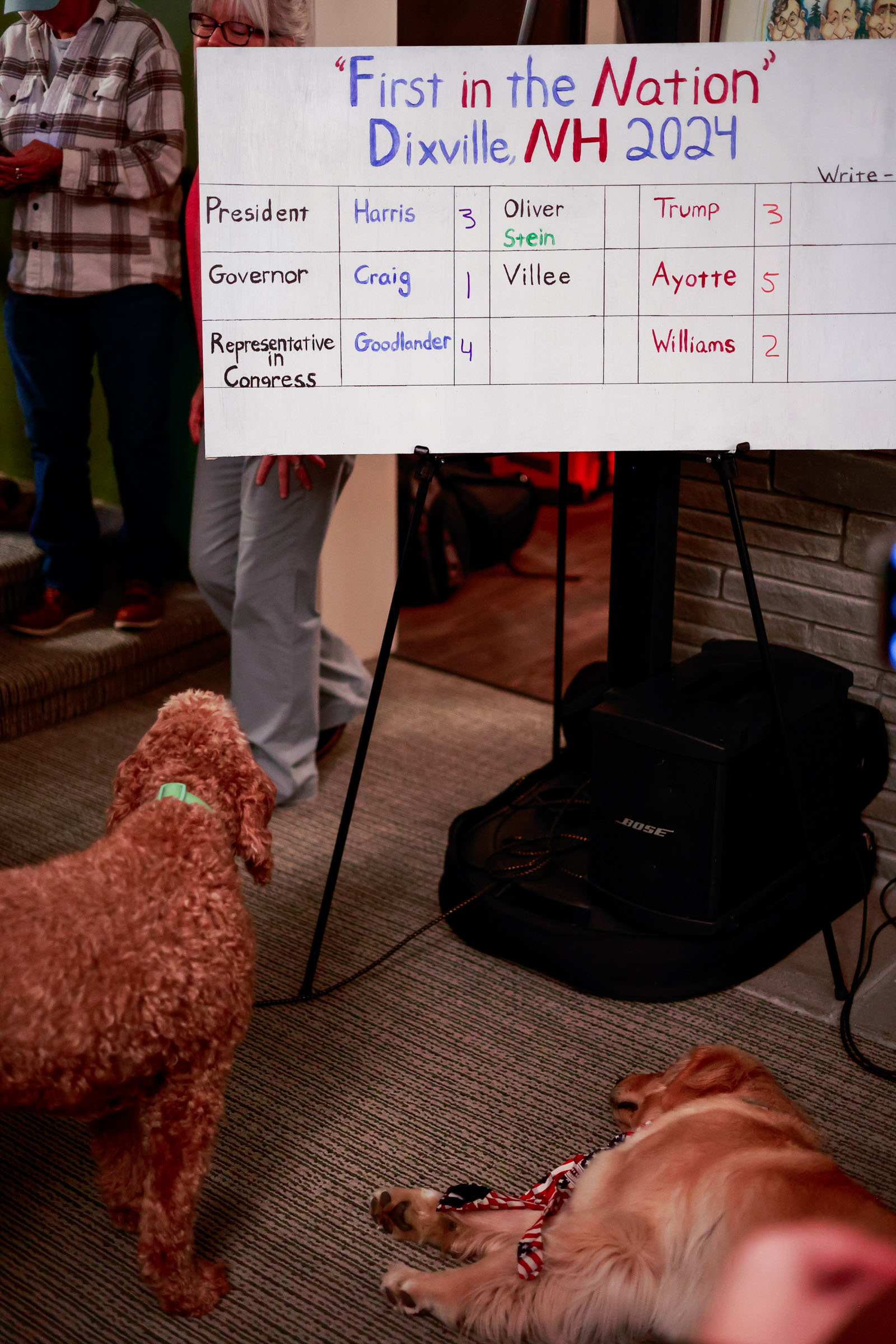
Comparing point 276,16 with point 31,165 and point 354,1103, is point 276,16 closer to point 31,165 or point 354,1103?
point 31,165

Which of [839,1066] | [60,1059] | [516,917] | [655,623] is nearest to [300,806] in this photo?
[516,917]

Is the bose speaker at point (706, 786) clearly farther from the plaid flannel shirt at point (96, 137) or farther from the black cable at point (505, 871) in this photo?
the plaid flannel shirt at point (96, 137)

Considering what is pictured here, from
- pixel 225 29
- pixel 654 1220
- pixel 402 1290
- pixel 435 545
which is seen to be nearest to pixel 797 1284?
pixel 654 1220

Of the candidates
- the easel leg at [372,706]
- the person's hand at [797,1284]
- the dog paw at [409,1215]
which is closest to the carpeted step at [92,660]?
the easel leg at [372,706]

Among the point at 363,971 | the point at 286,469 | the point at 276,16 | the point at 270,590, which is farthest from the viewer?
the point at 270,590

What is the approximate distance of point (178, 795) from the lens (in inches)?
55.8

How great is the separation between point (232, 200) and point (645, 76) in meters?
0.57

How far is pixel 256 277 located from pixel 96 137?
4.53 ft

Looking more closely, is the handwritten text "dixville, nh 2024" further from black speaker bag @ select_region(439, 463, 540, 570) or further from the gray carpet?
black speaker bag @ select_region(439, 463, 540, 570)

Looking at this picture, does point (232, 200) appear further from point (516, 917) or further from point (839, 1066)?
point (839, 1066)

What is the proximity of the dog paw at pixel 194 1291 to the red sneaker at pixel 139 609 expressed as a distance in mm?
1892

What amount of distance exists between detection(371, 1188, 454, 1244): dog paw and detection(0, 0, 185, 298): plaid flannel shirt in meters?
2.14

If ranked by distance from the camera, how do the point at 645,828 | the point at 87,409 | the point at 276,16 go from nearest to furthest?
the point at 645,828 < the point at 276,16 < the point at 87,409

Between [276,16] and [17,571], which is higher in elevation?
[276,16]
